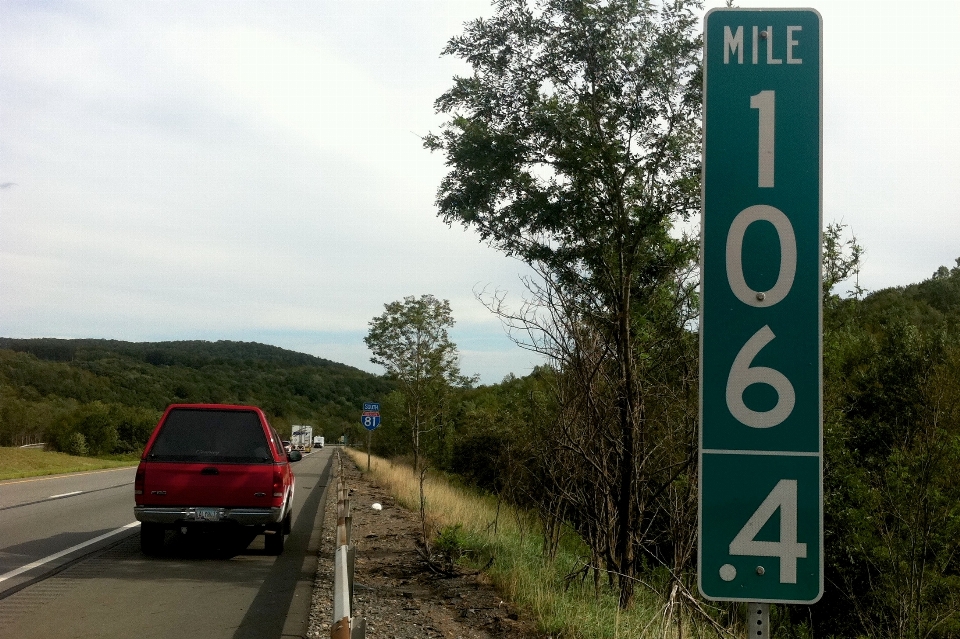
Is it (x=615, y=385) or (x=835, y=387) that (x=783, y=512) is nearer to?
(x=615, y=385)

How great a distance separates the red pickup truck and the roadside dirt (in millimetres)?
1333

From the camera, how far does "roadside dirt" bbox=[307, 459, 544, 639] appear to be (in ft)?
25.3

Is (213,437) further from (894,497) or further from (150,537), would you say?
(894,497)

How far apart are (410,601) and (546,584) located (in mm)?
1491

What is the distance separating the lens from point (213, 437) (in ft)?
39.5

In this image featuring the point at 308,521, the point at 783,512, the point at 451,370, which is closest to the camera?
the point at 783,512

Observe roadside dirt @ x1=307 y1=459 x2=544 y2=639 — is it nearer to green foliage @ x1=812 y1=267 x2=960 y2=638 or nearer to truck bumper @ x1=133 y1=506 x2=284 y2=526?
truck bumper @ x1=133 y1=506 x2=284 y2=526

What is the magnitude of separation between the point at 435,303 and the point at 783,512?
91.9 ft

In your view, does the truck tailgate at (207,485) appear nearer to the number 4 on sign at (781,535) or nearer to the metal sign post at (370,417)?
the number 4 on sign at (781,535)

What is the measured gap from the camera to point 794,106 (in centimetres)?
254

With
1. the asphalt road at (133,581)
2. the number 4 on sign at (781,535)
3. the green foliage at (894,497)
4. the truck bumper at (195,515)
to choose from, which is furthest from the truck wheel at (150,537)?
the green foliage at (894,497)

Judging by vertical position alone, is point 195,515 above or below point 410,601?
above

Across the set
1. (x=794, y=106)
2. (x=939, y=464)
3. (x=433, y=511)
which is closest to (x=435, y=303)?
(x=433, y=511)

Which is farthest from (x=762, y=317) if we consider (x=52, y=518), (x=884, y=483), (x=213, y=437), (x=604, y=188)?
(x=884, y=483)
